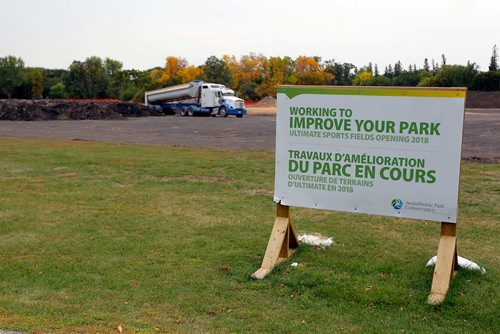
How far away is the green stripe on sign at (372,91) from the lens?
5469 millimetres

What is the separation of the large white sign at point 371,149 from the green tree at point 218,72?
315ft

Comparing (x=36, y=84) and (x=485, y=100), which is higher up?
(x=36, y=84)

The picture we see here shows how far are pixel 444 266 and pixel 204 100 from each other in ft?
163

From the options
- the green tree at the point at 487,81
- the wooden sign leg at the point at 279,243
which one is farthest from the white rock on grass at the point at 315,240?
the green tree at the point at 487,81

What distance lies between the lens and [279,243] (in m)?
6.36

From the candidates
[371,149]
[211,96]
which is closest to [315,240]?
[371,149]

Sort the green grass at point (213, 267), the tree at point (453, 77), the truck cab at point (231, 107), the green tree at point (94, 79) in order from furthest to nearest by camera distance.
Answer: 1. the green tree at point (94, 79)
2. the tree at point (453, 77)
3. the truck cab at point (231, 107)
4. the green grass at point (213, 267)

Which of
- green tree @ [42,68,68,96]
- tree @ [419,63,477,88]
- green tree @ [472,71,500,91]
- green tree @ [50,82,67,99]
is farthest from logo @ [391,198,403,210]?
green tree @ [42,68,68,96]

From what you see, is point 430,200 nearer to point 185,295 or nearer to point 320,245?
point 320,245

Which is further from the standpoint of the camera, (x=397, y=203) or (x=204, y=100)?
(x=204, y=100)

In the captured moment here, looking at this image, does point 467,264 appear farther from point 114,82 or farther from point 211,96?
point 114,82

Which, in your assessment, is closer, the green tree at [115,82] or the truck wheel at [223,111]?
the truck wheel at [223,111]

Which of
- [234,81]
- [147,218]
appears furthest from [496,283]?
[234,81]

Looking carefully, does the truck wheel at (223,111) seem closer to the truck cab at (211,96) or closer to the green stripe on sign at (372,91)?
the truck cab at (211,96)
